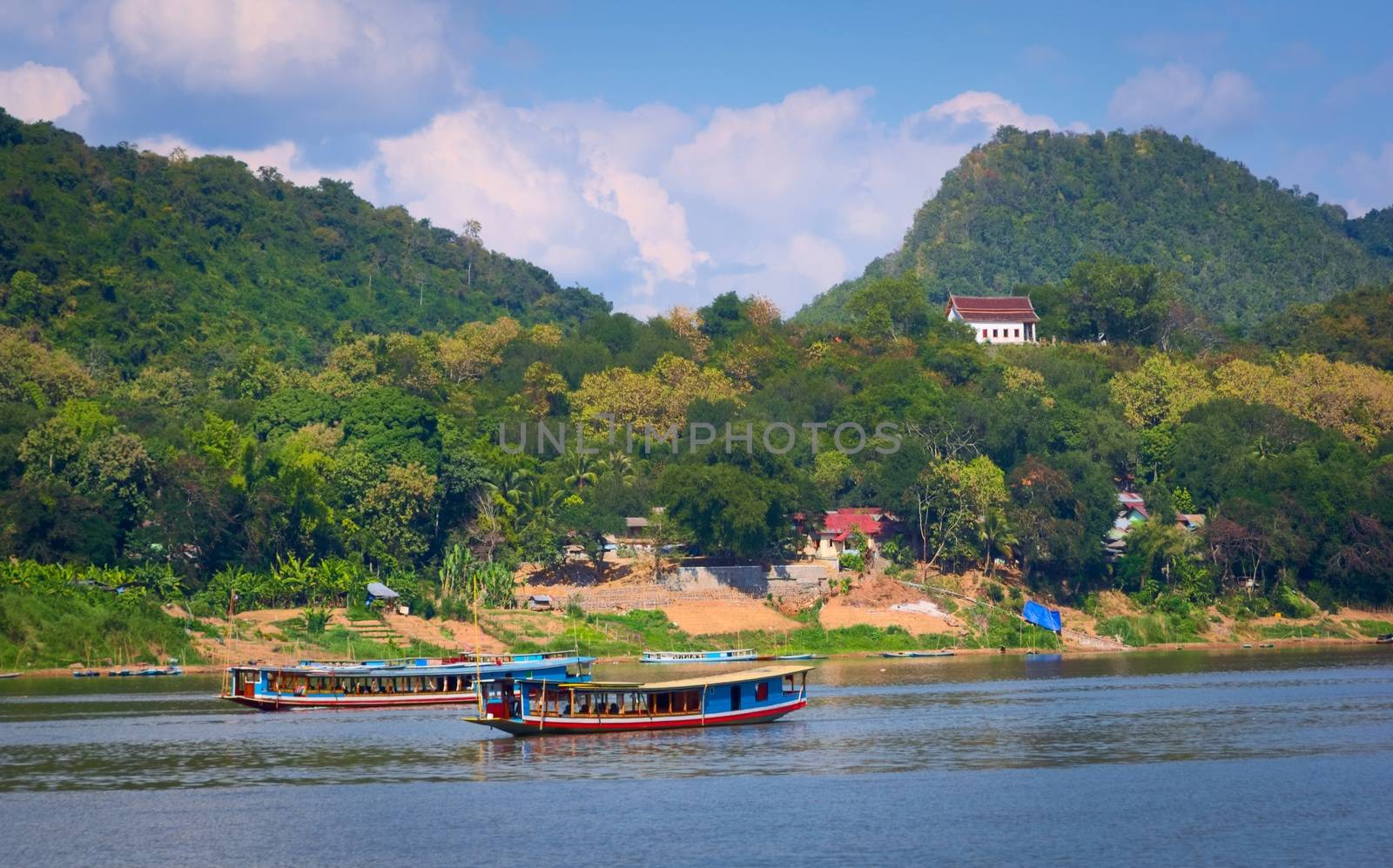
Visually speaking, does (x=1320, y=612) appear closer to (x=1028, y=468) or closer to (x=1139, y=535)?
(x=1139, y=535)

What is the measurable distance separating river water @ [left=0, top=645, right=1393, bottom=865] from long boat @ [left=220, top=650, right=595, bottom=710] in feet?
2.80

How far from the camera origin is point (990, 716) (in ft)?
188

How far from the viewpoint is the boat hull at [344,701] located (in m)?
61.9

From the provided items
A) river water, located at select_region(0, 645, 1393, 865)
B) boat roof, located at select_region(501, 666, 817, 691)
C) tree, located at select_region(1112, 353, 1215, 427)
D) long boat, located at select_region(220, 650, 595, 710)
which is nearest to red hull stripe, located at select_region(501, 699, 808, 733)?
river water, located at select_region(0, 645, 1393, 865)

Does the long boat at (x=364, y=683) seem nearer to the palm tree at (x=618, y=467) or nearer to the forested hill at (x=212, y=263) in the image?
the palm tree at (x=618, y=467)

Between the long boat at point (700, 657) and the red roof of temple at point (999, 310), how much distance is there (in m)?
70.1

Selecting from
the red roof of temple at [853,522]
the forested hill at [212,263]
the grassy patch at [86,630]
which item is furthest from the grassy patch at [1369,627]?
the forested hill at [212,263]

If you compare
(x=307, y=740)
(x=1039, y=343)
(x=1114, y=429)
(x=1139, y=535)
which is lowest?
(x=307, y=740)

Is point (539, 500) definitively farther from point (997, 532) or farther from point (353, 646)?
point (997, 532)

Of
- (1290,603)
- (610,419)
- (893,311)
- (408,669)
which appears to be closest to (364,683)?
(408,669)

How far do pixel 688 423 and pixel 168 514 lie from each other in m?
38.0

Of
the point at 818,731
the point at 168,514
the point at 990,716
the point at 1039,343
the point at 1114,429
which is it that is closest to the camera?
the point at 818,731

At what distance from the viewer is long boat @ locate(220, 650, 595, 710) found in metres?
61.9

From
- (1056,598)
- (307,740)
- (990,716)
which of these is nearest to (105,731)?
(307,740)
